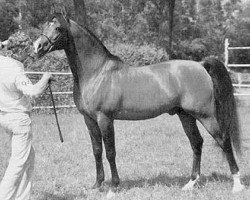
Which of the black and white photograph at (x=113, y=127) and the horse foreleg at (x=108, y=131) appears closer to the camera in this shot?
the black and white photograph at (x=113, y=127)

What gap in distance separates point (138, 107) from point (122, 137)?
3573mm

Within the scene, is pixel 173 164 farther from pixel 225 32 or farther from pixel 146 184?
pixel 225 32

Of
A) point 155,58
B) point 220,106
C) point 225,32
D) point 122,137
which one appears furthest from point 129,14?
point 220,106

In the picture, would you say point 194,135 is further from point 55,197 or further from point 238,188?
point 55,197

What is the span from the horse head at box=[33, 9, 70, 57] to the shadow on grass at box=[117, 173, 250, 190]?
1.99 metres

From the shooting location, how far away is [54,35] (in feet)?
15.0

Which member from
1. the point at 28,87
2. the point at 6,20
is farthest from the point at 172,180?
the point at 6,20

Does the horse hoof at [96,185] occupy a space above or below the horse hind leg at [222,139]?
Answer: below

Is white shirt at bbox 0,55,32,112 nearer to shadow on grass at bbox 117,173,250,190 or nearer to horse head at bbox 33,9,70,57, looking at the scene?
horse head at bbox 33,9,70,57

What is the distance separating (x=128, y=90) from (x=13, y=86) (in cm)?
152

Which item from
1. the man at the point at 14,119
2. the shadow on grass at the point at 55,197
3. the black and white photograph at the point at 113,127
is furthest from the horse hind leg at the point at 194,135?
the man at the point at 14,119

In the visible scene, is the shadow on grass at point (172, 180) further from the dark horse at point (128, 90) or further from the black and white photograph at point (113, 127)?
the dark horse at point (128, 90)

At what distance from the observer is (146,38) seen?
123ft

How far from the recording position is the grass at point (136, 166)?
4918mm
